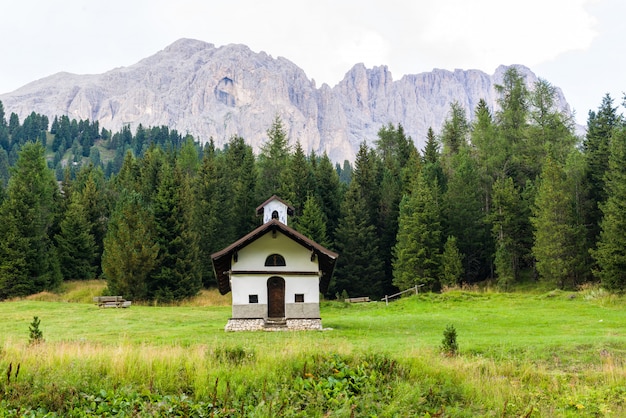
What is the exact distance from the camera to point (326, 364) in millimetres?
9664

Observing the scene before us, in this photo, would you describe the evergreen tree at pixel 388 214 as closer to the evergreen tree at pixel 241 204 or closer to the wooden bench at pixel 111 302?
the evergreen tree at pixel 241 204

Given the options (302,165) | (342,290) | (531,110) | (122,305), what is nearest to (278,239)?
(122,305)

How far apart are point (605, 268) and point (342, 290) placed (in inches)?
1025

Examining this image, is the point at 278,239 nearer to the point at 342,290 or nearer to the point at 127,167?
the point at 342,290

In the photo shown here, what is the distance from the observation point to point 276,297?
84.8 feet

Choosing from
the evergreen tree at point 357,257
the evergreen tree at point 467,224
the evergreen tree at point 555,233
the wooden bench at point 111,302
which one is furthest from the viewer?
the evergreen tree at point 357,257

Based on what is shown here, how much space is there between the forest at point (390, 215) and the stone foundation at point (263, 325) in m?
20.6

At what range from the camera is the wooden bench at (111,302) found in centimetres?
3644

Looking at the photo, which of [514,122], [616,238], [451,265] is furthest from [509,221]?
[514,122]

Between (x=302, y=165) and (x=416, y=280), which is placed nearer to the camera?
(x=416, y=280)

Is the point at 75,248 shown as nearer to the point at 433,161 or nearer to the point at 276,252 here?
the point at 276,252

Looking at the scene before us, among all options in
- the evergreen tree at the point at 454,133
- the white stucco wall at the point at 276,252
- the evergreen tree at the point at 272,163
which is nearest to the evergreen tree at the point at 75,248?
the evergreen tree at the point at 272,163

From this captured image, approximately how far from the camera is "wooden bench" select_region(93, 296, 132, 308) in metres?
36.4

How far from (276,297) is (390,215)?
3410cm
